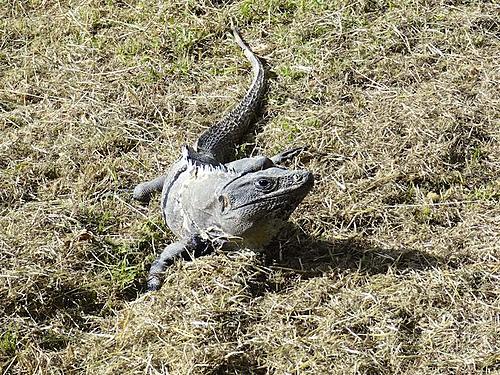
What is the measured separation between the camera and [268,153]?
22.6 ft

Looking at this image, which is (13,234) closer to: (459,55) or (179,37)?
(179,37)

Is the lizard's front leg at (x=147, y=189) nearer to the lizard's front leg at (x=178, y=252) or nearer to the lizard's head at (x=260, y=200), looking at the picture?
the lizard's front leg at (x=178, y=252)

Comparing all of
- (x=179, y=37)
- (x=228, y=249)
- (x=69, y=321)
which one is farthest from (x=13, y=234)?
(x=179, y=37)

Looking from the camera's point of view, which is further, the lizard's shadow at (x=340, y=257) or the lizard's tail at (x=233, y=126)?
the lizard's tail at (x=233, y=126)

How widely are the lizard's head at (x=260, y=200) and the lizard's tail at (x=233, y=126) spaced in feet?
3.65

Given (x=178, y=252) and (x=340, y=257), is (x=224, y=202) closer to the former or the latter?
(x=178, y=252)

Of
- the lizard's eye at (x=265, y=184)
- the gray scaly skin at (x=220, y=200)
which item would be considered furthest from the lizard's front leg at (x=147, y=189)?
the lizard's eye at (x=265, y=184)

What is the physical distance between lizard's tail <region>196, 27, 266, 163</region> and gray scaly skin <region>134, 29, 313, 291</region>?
6.3 inches

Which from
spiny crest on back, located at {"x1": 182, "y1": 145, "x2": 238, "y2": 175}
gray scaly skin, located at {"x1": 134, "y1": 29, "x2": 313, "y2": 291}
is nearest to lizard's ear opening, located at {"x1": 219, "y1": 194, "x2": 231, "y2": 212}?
gray scaly skin, located at {"x1": 134, "y1": 29, "x2": 313, "y2": 291}

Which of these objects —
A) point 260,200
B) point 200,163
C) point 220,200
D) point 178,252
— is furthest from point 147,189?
point 260,200

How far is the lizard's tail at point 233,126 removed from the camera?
264 inches

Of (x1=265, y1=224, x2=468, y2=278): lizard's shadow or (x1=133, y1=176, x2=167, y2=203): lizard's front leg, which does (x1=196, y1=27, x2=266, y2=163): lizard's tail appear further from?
(x1=265, y1=224, x2=468, y2=278): lizard's shadow

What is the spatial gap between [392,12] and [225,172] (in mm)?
3169

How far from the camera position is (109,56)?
809cm
